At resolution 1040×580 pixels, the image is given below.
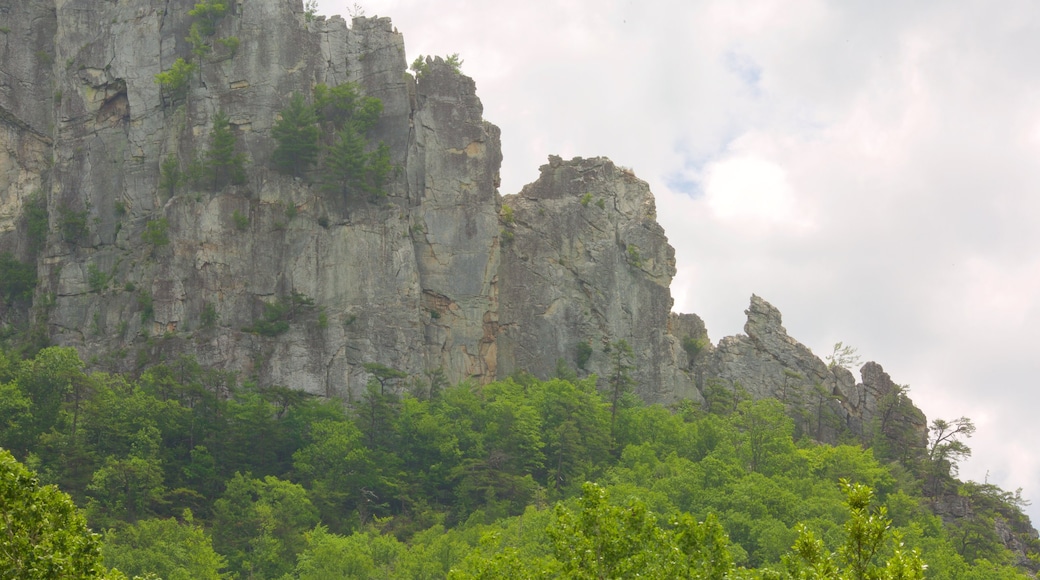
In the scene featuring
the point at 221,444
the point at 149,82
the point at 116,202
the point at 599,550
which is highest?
the point at 149,82

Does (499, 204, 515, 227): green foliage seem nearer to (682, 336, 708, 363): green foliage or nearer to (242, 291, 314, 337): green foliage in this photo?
(682, 336, 708, 363): green foliage

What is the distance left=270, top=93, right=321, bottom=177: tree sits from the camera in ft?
245

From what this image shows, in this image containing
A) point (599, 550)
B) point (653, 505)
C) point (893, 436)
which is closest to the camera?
point (599, 550)

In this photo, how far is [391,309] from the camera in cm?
7375

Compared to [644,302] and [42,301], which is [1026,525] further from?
[42,301]

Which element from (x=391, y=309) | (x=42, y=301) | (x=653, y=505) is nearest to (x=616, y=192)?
(x=391, y=309)

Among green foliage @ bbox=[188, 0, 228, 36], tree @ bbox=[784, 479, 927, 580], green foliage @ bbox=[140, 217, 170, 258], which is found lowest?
tree @ bbox=[784, 479, 927, 580]

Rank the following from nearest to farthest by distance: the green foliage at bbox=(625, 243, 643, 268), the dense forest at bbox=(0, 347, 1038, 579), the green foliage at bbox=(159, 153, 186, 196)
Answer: the dense forest at bbox=(0, 347, 1038, 579) → the green foliage at bbox=(159, 153, 186, 196) → the green foliage at bbox=(625, 243, 643, 268)

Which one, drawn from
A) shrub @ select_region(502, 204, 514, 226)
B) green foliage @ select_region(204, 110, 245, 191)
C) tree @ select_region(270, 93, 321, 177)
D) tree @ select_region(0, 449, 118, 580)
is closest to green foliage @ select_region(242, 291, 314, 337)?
green foliage @ select_region(204, 110, 245, 191)

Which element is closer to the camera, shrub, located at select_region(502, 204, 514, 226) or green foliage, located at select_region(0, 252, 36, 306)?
green foliage, located at select_region(0, 252, 36, 306)

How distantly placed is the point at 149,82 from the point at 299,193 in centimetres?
1003

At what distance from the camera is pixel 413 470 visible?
68750mm

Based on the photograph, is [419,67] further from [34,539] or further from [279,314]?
[34,539]

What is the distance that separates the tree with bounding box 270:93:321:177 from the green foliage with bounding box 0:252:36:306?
14.1m
